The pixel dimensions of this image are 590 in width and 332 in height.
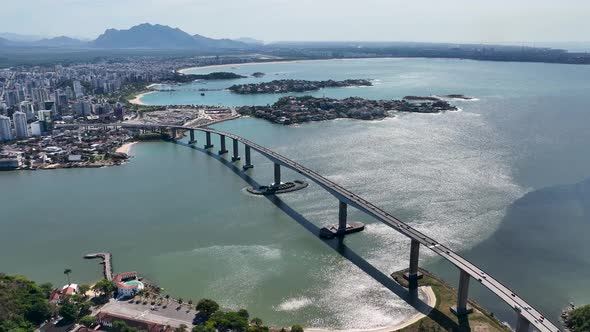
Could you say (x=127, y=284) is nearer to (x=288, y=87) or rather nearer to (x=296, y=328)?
(x=296, y=328)

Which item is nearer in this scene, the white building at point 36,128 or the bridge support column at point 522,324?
the bridge support column at point 522,324

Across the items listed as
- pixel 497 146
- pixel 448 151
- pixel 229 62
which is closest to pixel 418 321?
pixel 448 151

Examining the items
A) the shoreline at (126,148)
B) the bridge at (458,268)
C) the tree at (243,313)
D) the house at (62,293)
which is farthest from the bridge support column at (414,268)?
the shoreline at (126,148)

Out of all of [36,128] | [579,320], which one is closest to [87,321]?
[579,320]

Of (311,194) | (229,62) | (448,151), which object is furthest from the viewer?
(229,62)

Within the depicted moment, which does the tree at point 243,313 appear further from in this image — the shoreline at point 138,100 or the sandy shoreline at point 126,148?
the shoreline at point 138,100

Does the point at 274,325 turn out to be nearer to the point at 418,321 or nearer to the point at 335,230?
the point at 418,321
